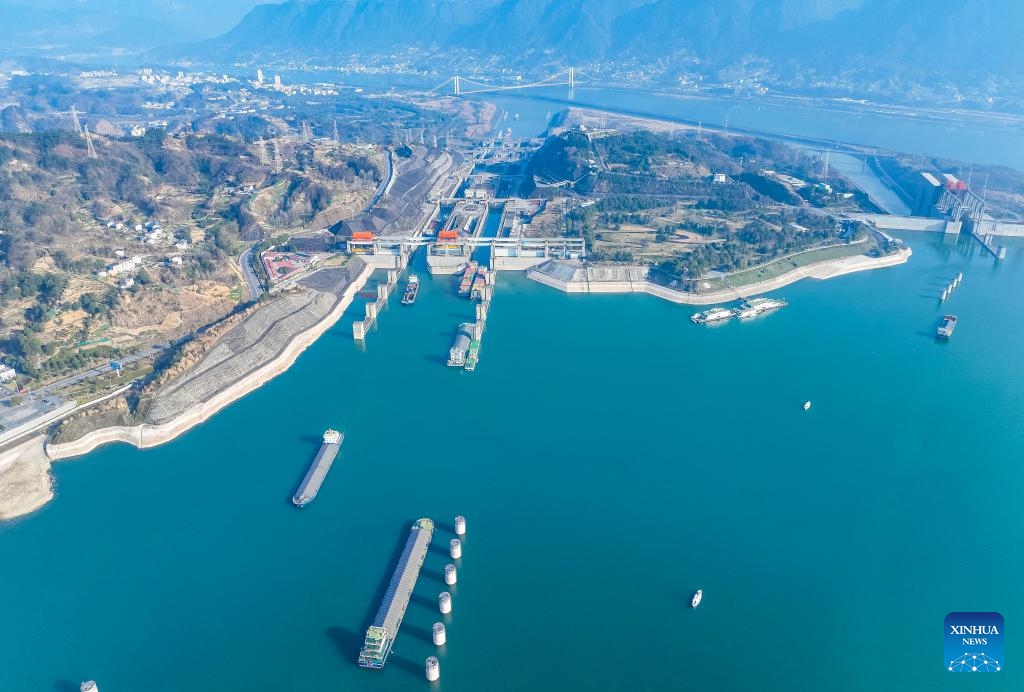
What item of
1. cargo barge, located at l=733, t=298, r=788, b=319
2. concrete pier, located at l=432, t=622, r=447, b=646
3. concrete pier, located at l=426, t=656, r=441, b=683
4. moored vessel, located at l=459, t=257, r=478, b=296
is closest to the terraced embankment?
moored vessel, located at l=459, t=257, r=478, b=296

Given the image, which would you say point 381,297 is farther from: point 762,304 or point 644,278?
point 762,304

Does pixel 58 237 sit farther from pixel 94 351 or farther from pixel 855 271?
pixel 855 271

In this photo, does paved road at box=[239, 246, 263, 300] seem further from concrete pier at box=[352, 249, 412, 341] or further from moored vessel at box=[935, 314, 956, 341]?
moored vessel at box=[935, 314, 956, 341]

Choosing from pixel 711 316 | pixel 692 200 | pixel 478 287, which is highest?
pixel 692 200

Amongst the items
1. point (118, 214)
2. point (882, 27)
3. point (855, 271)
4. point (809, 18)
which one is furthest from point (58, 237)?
point (809, 18)

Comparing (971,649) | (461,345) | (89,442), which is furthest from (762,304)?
(89,442)
